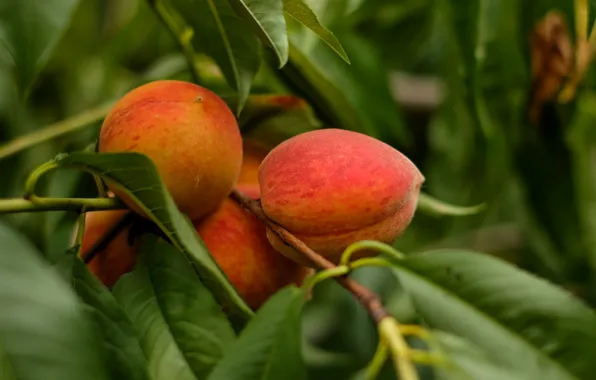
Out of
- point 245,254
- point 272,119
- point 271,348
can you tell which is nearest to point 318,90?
point 272,119

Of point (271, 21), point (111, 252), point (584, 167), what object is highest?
point (271, 21)

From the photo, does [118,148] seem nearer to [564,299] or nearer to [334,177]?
[334,177]

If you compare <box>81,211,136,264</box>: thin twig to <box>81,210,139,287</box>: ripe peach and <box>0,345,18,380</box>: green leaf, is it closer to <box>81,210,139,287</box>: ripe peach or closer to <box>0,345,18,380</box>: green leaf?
<box>81,210,139,287</box>: ripe peach

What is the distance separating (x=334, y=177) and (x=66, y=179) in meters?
0.26

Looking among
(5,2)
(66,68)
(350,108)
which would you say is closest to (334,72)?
(350,108)

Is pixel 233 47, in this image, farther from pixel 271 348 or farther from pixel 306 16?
pixel 271 348

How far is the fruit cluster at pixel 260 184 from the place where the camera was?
0.37 m

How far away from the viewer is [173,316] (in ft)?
1.19

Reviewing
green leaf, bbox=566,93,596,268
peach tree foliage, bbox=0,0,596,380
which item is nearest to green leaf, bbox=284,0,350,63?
peach tree foliage, bbox=0,0,596,380

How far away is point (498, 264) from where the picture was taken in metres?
0.32

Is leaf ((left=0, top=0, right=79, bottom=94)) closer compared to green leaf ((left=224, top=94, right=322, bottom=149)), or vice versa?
leaf ((left=0, top=0, right=79, bottom=94))

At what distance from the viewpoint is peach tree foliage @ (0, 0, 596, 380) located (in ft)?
0.97

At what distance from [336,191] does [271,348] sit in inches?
3.7

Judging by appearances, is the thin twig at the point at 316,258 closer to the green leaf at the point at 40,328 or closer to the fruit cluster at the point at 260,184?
the fruit cluster at the point at 260,184
